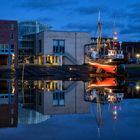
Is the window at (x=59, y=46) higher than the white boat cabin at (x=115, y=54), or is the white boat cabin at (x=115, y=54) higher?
the window at (x=59, y=46)

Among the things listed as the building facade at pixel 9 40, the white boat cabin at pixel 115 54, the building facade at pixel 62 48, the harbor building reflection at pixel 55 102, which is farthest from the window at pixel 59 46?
the harbor building reflection at pixel 55 102

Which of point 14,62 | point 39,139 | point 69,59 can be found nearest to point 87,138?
point 39,139

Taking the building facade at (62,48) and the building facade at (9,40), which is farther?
the building facade at (62,48)

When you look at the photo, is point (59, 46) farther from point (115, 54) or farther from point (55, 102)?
point (55, 102)

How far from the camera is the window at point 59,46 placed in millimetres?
108188

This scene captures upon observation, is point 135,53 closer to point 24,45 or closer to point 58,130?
point 24,45

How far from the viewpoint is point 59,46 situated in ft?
358

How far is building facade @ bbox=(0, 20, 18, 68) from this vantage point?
93.2 m

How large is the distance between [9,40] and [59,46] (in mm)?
19229

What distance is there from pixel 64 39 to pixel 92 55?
24.4 metres

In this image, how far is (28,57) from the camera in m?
122

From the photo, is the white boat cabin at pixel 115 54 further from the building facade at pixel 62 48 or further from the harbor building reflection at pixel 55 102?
the harbor building reflection at pixel 55 102

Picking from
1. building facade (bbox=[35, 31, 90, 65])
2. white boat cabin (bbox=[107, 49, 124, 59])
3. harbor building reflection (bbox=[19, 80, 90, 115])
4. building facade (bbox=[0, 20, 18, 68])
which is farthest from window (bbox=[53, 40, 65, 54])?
harbor building reflection (bbox=[19, 80, 90, 115])

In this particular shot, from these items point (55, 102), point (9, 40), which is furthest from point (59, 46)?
point (55, 102)
